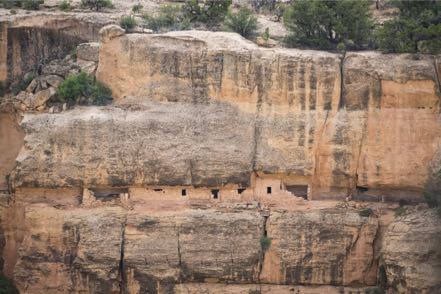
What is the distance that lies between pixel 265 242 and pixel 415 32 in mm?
7723

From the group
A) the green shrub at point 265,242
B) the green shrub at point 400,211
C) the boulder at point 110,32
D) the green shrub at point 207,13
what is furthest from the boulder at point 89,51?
the green shrub at point 400,211

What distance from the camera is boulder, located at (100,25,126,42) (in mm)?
33250

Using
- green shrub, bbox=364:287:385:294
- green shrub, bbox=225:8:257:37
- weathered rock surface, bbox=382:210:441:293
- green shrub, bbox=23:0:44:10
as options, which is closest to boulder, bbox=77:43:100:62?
green shrub, bbox=23:0:44:10

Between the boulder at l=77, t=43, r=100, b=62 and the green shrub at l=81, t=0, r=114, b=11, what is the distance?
4.02 metres

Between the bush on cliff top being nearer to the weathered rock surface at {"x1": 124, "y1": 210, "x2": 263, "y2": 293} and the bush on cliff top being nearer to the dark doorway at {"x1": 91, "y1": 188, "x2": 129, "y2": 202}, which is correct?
the dark doorway at {"x1": 91, "y1": 188, "x2": 129, "y2": 202}

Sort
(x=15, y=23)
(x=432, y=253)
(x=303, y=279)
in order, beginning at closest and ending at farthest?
1. (x=432, y=253)
2. (x=303, y=279)
3. (x=15, y=23)

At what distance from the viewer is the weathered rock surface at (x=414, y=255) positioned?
30.0 m

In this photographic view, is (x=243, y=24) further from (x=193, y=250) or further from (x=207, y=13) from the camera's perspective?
(x=193, y=250)

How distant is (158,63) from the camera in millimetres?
33125

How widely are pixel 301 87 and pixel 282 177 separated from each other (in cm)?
271

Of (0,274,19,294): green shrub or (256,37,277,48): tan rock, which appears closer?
(0,274,19,294): green shrub

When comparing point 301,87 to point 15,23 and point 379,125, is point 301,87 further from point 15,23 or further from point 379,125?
point 15,23

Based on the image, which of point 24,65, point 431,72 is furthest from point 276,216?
point 24,65

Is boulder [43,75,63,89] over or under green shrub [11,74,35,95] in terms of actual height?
over
